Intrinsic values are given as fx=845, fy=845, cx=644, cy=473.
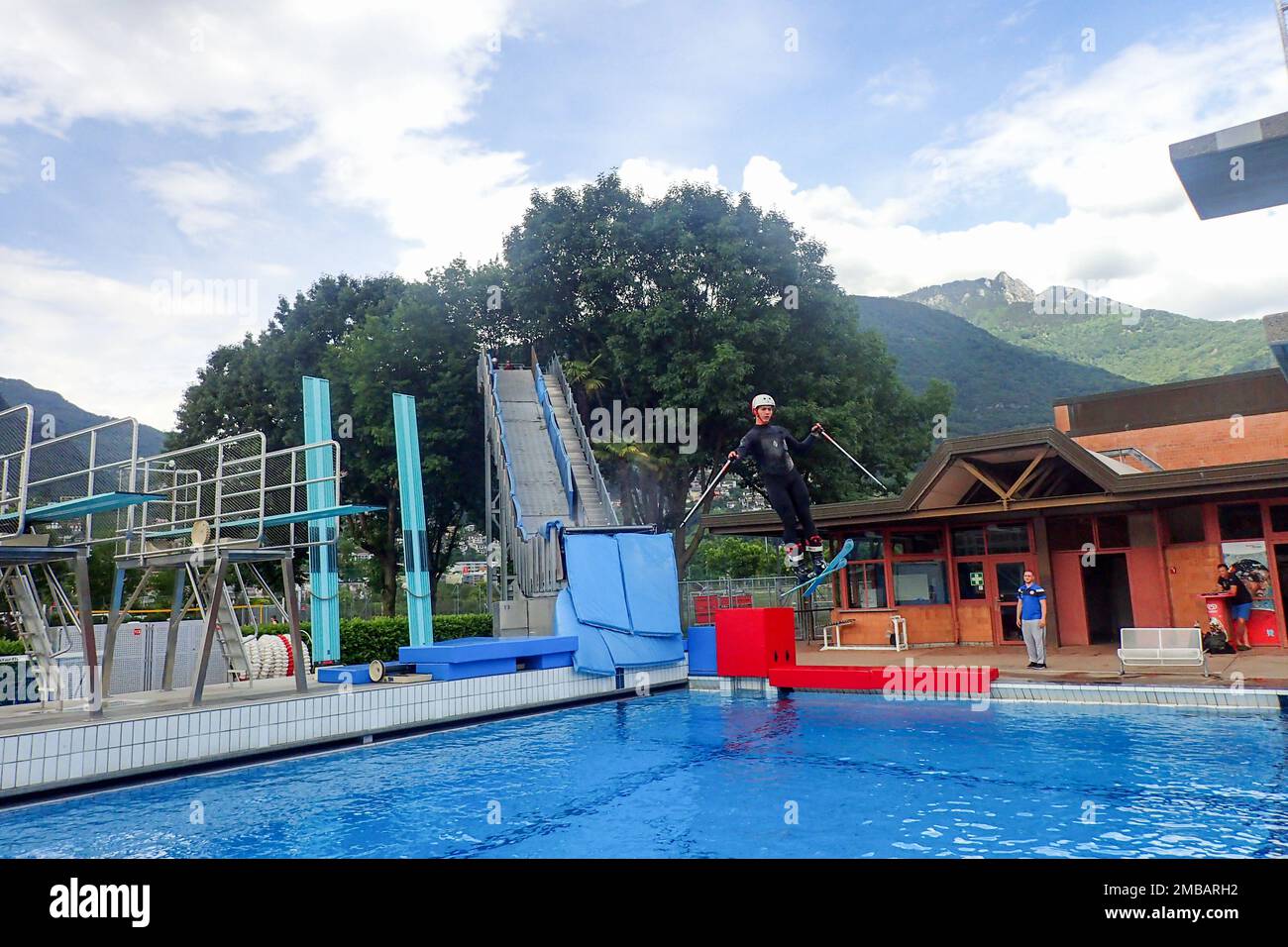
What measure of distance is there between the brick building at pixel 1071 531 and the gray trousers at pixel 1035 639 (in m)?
3.16

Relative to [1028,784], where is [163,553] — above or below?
above

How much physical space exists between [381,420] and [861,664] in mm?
17684

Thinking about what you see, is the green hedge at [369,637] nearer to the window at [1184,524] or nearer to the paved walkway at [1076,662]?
the paved walkway at [1076,662]

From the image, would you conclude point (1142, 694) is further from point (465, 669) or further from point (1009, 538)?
point (465, 669)

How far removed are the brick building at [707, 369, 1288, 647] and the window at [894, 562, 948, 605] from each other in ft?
0.10

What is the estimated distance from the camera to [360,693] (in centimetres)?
1170

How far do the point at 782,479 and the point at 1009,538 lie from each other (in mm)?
10838

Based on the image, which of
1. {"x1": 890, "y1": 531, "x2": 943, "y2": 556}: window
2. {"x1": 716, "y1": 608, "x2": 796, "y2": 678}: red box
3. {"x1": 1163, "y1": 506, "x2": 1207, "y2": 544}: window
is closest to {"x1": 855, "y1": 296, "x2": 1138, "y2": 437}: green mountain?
{"x1": 890, "y1": 531, "x2": 943, "y2": 556}: window

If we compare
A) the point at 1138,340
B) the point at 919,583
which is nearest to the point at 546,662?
the point at 919,583

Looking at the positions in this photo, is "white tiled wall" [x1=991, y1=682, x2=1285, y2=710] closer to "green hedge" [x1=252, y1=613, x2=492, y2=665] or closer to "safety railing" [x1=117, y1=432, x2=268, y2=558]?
"safety railing" [x1=117, y1=432, x2=268, y2=558]

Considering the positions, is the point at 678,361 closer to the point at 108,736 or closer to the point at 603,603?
the point at 603,603

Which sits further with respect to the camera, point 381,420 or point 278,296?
point 278,296
